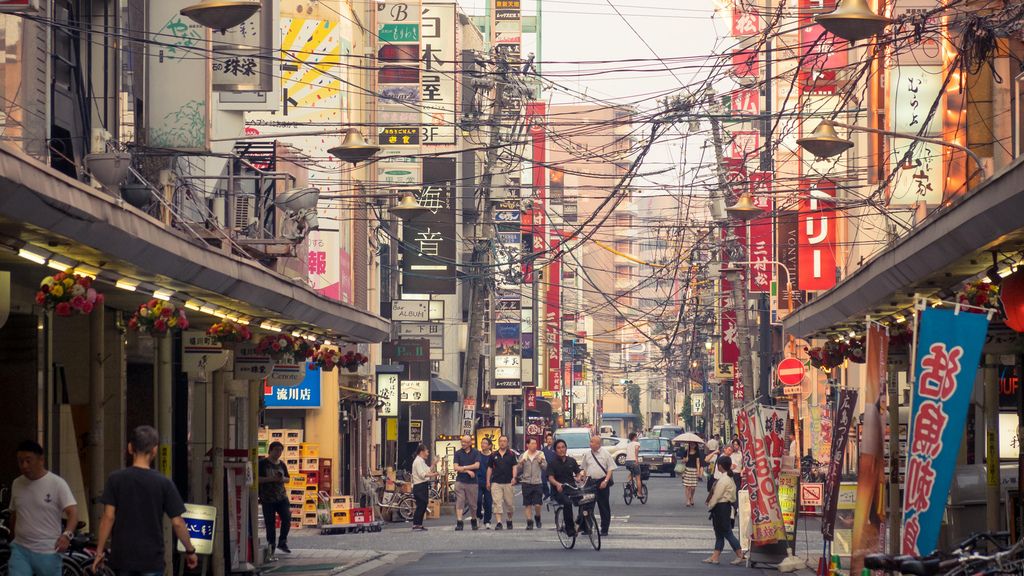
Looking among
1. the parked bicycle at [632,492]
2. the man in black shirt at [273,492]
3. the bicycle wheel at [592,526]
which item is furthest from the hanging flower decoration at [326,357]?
the parked bicycle at [632,492]

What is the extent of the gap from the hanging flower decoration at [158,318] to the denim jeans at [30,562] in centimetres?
369

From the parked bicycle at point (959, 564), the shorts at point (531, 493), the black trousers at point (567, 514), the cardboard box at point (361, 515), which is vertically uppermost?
the parked bicycle at point (959, 564)

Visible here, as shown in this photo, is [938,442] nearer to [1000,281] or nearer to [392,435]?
[1000,281]

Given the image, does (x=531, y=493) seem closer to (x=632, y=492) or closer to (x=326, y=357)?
(x=326, y=357)

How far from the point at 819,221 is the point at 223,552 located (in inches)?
952

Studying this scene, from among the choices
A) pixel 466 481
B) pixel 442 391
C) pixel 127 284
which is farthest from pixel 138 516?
pixel 442 391

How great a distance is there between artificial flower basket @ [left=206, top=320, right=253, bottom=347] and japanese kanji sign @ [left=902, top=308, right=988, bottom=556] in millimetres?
9921

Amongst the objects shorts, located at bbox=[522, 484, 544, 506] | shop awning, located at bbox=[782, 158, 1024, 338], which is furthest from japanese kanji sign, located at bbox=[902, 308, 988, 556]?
shorts, located at bbox=[522, 484, 544, 506]

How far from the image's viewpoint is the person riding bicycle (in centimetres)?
4216

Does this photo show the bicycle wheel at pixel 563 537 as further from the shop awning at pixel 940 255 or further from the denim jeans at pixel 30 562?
the denim jeans at pixel 30 562

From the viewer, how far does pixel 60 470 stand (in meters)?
17.2

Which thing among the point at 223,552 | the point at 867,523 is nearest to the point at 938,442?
the point at 867,523

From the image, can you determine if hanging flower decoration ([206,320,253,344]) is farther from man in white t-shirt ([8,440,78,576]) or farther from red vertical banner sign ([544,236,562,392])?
red vertical banner sign ([544,236,562,392])

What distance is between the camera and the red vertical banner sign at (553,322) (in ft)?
302
